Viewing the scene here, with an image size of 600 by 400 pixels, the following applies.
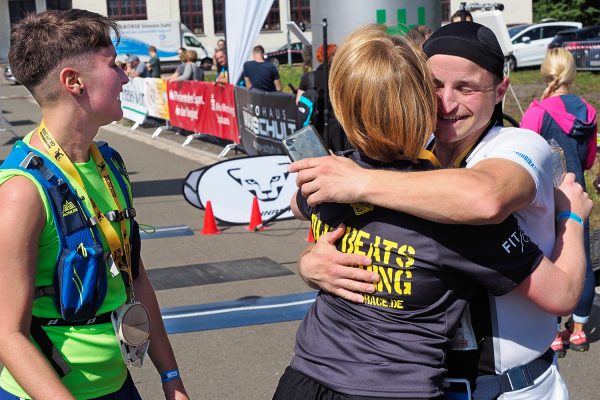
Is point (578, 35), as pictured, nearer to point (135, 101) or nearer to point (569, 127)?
point (135, 101)

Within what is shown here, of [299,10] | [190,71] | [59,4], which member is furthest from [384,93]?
[59,4]

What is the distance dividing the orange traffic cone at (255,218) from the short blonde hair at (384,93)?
301 inches

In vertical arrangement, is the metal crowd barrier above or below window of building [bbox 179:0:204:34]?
below

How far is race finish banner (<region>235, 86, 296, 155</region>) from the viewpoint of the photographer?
13117 mm

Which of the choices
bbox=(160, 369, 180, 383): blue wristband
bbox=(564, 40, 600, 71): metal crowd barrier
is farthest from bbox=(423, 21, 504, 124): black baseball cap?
bbox=(564, 40, 600, 71): metal crowd barrier

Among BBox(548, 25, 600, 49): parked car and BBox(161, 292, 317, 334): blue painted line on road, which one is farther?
BBox(548, 25, 600, 49): parked car

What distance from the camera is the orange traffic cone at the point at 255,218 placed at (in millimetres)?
9688

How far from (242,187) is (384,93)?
7.81m

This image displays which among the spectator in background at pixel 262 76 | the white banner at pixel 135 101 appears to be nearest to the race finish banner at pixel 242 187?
the spectator in background at pixel 262 76

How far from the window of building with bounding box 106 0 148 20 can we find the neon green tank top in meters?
53.8

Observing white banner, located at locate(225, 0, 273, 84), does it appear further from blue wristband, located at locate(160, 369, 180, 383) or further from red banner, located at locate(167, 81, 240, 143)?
blue wristband, located at locate(160, 369, 180, 383)

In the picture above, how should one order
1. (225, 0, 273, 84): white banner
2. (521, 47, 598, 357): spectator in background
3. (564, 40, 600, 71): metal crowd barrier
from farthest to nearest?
(564, 40, 600, 71): metal crowd barrier, (225, 0, 273, 84): white banner, (521, 47, 598, 357): spectator in background

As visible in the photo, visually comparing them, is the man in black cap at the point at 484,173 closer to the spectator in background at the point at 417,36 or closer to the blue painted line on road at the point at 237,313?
the spectator in background at the point at 417,36

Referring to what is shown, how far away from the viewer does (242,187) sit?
972cm
